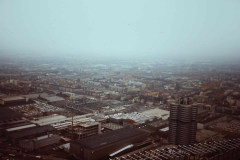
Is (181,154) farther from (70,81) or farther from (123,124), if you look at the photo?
(70,81)

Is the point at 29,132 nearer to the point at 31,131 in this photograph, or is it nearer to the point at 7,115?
the point at 31,131

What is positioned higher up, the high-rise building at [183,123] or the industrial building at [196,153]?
the high-rise building at [183,123]

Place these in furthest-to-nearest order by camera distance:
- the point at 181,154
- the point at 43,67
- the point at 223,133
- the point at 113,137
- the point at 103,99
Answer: the point at 43,67 < the point at 103,99 < the point at 223,133 < the point at 113,137 < the point at 181,154

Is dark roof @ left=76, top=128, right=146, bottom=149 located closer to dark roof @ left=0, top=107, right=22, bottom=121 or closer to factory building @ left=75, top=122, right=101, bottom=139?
factory building @ left=75, top=122, right=101, bottom=139

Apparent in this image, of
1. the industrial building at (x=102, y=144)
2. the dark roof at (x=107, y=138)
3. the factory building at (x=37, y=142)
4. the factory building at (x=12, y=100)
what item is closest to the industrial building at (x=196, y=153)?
the industrial building at (x=102, y=144)

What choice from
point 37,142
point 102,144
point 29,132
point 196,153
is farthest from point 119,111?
point 196,153

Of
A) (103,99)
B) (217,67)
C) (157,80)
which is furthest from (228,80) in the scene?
(103,99)

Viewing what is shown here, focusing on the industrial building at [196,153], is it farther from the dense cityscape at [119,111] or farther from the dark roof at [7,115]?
the dark roof at [7,115]
